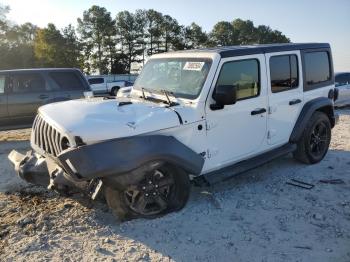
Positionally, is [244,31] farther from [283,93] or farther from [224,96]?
[224,96]

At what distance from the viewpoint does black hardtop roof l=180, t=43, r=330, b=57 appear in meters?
5.21

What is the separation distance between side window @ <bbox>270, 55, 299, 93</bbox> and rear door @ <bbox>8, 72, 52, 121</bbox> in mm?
5940

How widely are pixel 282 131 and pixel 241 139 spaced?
98cm

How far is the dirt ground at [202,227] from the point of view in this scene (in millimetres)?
4008

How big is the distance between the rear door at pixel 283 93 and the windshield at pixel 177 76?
1162 mm

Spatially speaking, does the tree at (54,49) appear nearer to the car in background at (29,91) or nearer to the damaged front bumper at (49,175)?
the car in background at (29,91)

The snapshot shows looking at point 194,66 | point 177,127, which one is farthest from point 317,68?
point 177,127

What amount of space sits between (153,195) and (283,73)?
2.74 meters

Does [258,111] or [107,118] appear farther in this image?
[258,111]

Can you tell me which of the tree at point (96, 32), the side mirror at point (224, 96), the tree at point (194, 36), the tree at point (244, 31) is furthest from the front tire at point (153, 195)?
the tree at point (244, 31)

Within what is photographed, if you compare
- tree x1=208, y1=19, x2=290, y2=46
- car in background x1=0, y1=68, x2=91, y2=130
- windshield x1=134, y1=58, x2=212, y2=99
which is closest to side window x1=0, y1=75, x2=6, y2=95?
car in background x1=0, y1=68, x2=91, y2=130

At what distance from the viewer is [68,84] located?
10141 millimetres

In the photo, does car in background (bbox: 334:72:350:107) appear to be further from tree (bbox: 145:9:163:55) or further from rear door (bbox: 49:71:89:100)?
tree (bbox: 145:9:163:55)

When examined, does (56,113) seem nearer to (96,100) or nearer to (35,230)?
(96,100)
